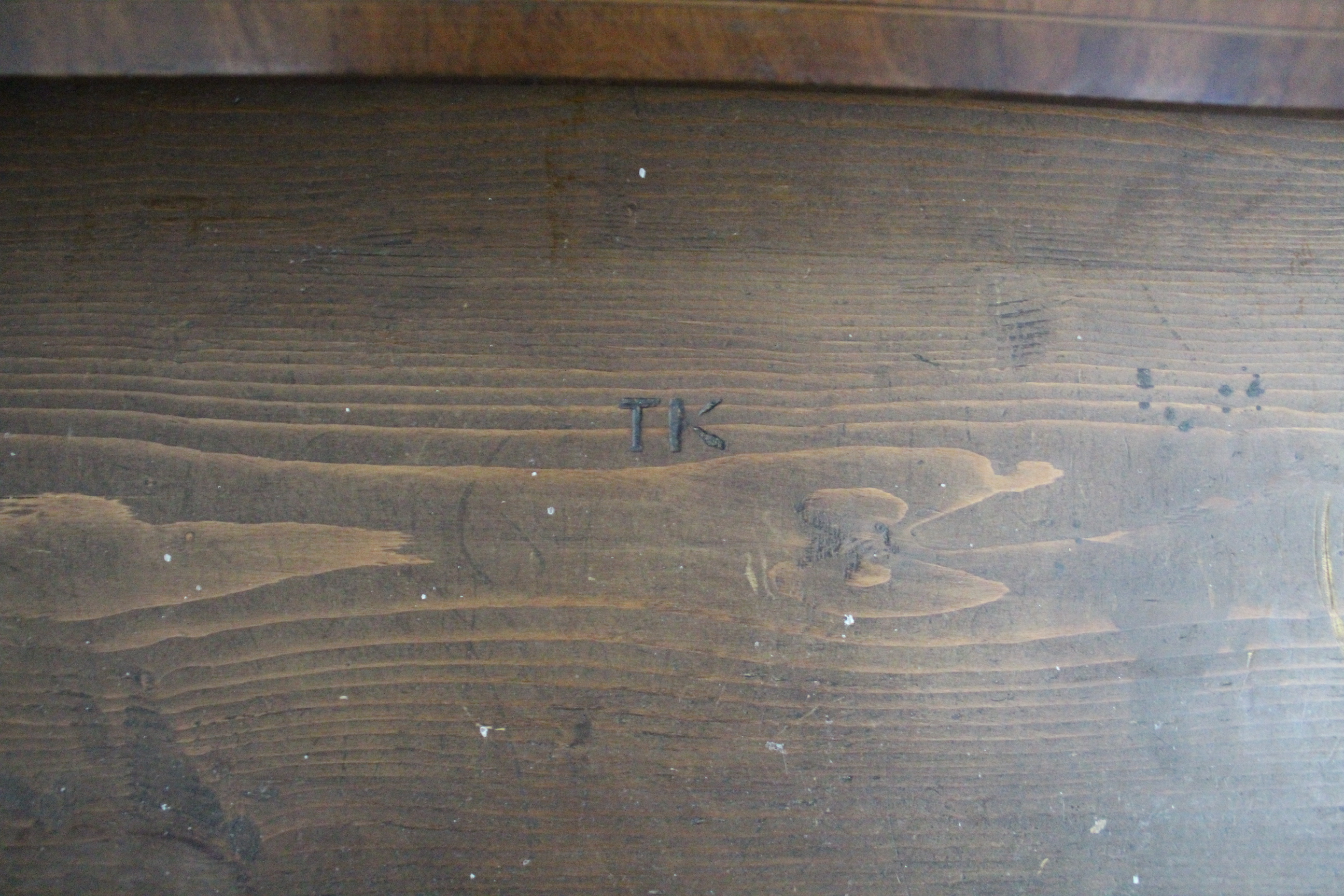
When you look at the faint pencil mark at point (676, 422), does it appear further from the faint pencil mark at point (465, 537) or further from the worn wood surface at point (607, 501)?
the faint pencil mark at point (465, 537)

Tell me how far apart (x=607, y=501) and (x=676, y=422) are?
0.11 m

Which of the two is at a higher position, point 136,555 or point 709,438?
point 709,438

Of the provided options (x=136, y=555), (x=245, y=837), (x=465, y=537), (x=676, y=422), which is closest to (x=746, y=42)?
(x=676, y=422)

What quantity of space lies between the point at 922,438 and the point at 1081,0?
45cm

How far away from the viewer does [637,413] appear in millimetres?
865

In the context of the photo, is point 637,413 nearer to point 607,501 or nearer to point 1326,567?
point 607,501

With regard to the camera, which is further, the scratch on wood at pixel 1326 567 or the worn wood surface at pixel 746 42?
the scratch on wood at pixel 1326 567

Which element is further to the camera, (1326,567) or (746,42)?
(1326,567)

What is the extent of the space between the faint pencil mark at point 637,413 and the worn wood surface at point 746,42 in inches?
12.4

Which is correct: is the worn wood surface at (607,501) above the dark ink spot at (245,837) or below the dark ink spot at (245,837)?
above

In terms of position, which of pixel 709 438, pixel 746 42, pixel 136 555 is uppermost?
pixel 746 42

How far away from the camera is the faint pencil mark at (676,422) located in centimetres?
86

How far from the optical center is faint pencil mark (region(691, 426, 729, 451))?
869mm

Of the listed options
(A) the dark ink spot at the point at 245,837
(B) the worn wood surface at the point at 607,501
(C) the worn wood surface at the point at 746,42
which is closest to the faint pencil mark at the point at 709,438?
(B) the worn wood surface at the point at 607,501
